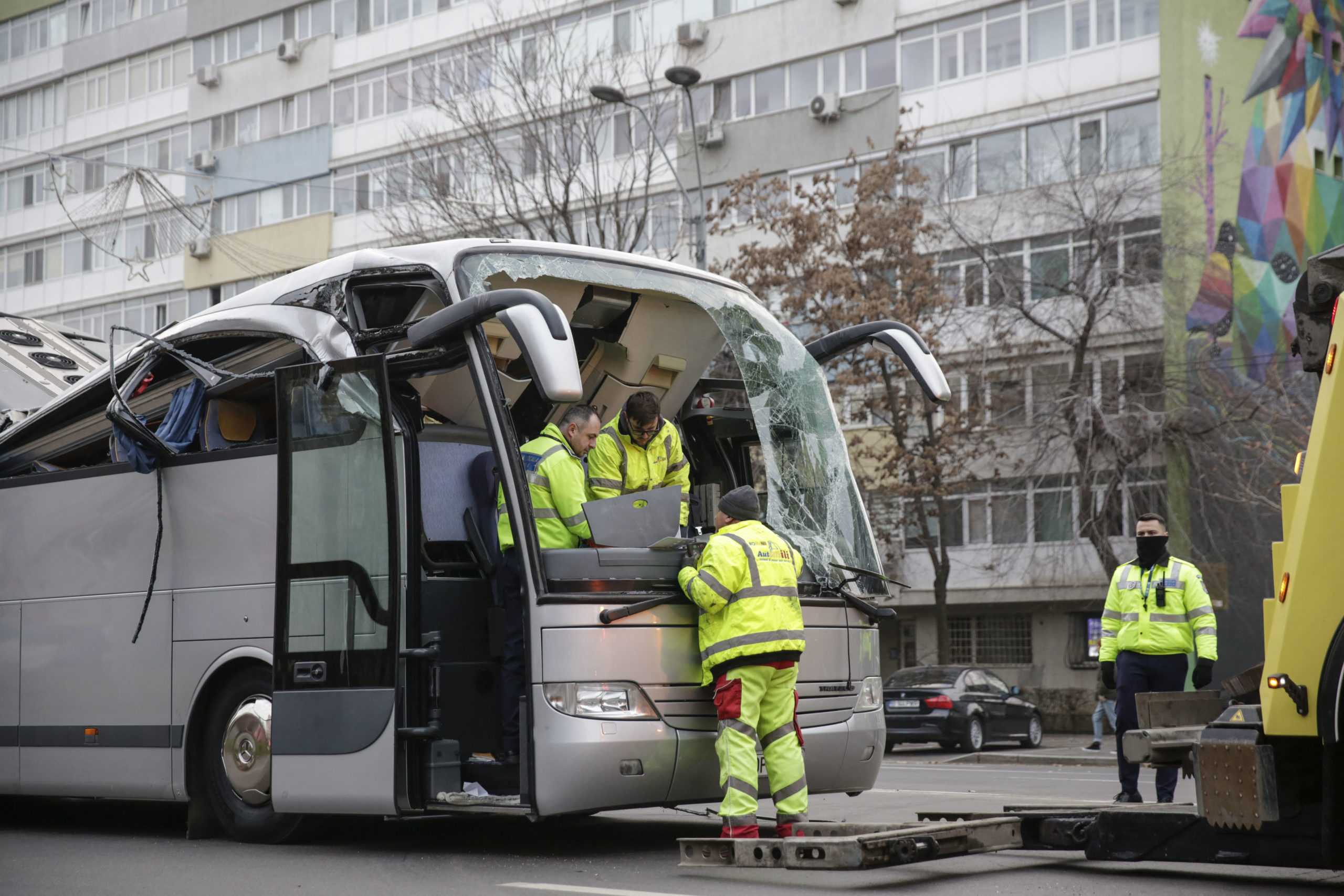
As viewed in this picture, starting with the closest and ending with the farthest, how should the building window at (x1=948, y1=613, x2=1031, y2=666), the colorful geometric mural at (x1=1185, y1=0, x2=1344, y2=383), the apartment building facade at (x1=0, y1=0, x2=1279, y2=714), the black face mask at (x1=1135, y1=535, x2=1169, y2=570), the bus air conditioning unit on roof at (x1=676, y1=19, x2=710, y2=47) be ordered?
the black face mask at (x1=1135, y1=535, x2=1169, y2=570) < the apartment building facade at (x1=0, y1=0, x2=1279, y2=714) < the colorful geometric mural at (x1=1185, y1=0, x2=1344, y2=383) < the building window at (x1=948, y1=613, x2=1031, y2=666) < the bus air conditioning unit on roof at (x1=676, y1=19, x2=710, y2=47)

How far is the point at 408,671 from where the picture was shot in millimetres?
7660

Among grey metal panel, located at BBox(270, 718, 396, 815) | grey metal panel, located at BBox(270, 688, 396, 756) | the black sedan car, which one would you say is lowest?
the black sedan car

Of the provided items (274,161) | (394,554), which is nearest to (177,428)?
(394,554)

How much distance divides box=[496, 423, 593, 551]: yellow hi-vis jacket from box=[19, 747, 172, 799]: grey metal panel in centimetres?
284

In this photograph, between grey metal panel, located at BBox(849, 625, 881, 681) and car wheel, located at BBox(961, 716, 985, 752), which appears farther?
car wheel, located at BBox(961, 716, 985, 752)

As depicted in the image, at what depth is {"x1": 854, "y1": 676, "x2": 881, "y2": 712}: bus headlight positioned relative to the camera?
8.54 m

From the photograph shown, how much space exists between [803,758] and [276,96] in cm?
3766

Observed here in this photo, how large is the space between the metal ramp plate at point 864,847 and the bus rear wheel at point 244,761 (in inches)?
102

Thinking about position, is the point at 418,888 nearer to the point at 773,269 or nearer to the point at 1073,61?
the point at 773,269

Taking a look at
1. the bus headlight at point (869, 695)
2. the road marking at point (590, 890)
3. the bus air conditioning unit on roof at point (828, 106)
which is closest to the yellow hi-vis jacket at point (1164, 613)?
the bus headlight at point (869, 695)

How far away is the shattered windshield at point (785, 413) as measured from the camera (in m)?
8.46

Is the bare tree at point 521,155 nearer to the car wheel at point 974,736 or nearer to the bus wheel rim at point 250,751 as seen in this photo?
the car wheel at point 974,736

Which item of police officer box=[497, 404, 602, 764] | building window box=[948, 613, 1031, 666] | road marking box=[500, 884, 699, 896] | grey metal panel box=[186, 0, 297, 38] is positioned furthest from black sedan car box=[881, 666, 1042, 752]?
grey metal panel box=[186, 0, 297, 38]

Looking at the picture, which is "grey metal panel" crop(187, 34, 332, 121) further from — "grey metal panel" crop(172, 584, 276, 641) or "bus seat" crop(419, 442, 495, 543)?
"bus seat" crop(419, 442, 495, 543)
